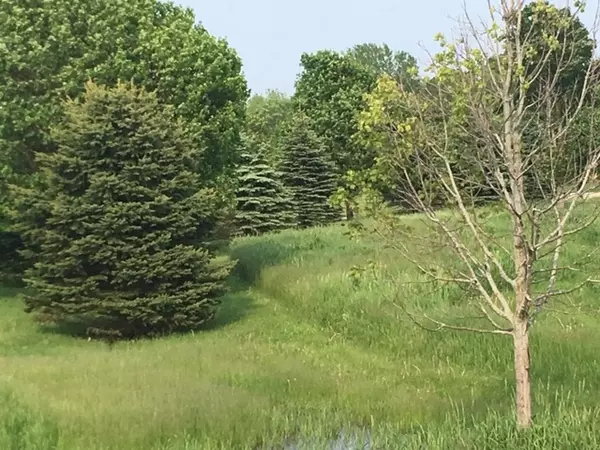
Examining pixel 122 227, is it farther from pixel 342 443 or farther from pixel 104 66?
pixel 342 443

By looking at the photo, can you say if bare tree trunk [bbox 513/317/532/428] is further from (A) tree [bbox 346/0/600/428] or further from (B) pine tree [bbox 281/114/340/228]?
(B) pine tree [bbox 281/114/340/228]

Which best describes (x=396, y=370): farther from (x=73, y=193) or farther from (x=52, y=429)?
(x=73, y=193)

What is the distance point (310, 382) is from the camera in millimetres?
11156

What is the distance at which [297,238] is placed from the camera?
2566cm

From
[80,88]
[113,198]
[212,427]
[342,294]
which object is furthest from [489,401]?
[80,88]

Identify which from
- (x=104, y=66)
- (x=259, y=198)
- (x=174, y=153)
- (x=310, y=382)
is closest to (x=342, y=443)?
(x=310, y=382)

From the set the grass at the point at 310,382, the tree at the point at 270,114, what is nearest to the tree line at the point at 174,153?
the grass at the point at 310,382

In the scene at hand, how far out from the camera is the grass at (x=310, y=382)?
821 cm

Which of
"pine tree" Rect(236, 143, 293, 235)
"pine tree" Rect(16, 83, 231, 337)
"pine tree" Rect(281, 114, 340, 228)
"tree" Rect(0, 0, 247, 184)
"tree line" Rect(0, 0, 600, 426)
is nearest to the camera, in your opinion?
"tree line" Rect(0, 0, 600, 426)

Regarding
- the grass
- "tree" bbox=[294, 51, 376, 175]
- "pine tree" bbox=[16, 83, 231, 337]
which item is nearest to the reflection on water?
the grass

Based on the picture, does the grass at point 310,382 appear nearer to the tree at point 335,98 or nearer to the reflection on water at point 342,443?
the reflection on water at point 342,443

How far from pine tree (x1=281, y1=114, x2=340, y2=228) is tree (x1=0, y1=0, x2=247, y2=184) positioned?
1768 centimetres

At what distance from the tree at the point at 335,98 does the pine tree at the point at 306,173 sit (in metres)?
1.52

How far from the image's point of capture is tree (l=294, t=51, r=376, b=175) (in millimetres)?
42594
